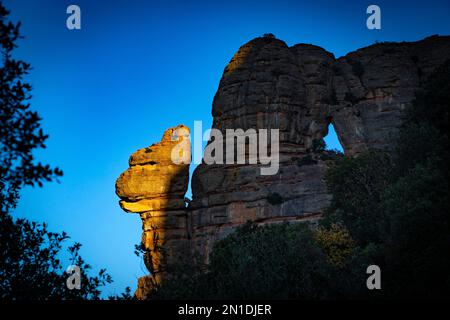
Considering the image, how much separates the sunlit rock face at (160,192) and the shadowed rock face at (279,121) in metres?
0.15

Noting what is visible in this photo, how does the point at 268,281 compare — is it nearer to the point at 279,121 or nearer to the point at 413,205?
the point at 413,205

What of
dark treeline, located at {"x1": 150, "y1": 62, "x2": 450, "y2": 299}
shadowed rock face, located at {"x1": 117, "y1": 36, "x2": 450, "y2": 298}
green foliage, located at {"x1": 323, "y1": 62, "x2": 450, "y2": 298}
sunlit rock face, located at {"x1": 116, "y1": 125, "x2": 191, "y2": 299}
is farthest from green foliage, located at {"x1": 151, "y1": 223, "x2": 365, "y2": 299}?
sunlit rock face, located at {"x1": 116, "y1": 125, "x2": 191, "y2": 299}

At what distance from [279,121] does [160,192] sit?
66.2 feet

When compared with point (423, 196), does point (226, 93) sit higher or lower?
higher

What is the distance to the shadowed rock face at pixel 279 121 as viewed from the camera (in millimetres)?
68188

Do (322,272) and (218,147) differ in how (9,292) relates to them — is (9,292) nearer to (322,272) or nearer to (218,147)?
(322,272)

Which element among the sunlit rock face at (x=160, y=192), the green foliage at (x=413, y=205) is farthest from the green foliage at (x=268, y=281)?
the sunlit rock face at (x=160, y=192)

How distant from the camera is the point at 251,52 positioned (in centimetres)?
7962

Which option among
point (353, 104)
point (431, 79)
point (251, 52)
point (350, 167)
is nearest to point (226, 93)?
point (251, 52)

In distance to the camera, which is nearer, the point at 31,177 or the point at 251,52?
the point at 31,177

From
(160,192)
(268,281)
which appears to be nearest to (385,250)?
(268,281)

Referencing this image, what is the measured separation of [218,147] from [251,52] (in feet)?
56.5

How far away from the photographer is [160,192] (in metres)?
73.1

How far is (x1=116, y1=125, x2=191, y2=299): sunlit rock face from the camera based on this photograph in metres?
70.7
